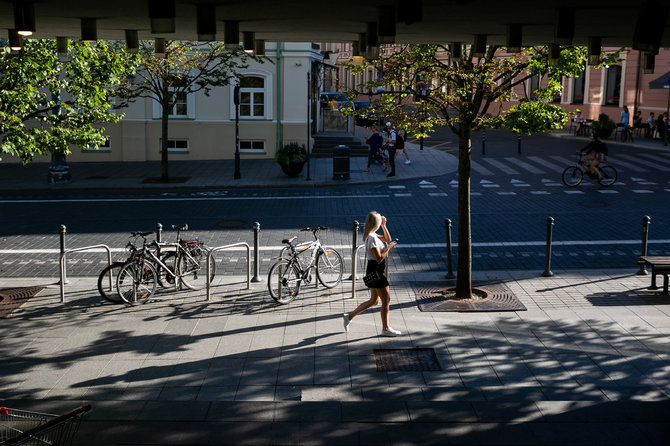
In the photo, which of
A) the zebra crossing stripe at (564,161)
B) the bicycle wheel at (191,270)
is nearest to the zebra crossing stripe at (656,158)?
the zebra crossing stripe at (564,161)

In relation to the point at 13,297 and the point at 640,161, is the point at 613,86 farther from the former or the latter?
the point at 13,297

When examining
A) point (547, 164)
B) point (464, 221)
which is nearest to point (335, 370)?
point (464, 221)

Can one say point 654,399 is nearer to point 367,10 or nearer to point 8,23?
point 367,10

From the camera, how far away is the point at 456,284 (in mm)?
12008

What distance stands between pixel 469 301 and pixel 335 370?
3574mm

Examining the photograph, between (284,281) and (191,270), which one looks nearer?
(284,281)

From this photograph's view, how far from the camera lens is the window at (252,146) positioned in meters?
31.6

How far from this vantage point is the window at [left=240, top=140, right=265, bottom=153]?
104ft

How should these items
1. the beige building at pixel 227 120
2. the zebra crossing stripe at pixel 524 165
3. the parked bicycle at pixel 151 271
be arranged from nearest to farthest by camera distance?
the parked bicycle at pixel 151 271 → the zebra crossing stripe at pixel 524 165 → the beige building at pixel 227 120

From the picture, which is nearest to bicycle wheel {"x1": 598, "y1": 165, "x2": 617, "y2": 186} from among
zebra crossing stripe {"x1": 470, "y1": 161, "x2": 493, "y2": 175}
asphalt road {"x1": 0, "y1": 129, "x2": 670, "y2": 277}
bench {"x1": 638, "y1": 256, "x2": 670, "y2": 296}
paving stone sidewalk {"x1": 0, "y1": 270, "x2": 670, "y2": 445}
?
asphalt road {"x1": 0, "y1": 129, "x2": 670, "y2": 277}

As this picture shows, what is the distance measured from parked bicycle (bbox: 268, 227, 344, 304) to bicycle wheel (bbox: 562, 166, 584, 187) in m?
13.6

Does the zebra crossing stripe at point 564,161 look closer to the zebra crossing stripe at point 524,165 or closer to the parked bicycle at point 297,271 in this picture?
the zebra crossing stripe at point 524,165

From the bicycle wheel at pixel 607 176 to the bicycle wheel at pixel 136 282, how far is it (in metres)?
17.0

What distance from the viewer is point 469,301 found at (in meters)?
11.5
